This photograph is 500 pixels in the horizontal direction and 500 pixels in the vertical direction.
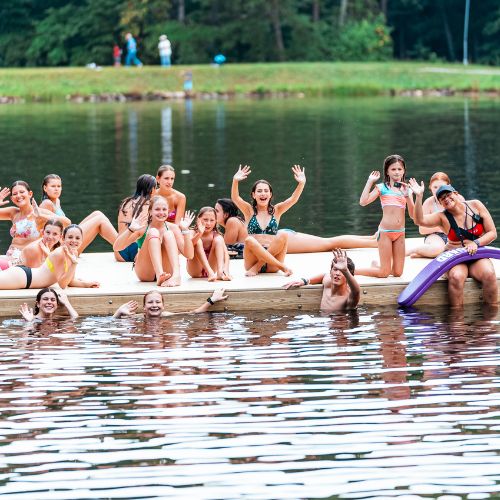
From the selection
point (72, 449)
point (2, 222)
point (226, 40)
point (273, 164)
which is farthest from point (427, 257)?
point (226, 40)

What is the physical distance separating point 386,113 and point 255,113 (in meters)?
4.71

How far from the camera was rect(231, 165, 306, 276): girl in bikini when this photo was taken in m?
14.0

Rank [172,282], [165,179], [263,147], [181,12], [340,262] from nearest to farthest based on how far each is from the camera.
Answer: [340,262], [172,282], [165,179], [263,147], [181,12]

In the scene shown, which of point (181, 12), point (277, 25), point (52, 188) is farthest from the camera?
point (181, 12)

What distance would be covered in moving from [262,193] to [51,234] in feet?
7.48

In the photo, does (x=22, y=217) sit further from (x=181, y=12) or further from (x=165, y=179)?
(x=181, y=12)

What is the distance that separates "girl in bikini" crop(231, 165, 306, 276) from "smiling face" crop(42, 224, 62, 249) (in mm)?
1959

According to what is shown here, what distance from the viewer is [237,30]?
226 feet

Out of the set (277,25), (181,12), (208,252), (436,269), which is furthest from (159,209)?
(181,12)

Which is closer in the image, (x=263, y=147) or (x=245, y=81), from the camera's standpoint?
(x=263, y=147)

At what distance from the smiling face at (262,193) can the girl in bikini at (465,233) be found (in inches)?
67.3

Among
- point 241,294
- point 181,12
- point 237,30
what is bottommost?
point 241,294

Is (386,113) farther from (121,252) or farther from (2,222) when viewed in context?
(121,252)

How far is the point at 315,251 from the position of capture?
15430 millimetres
